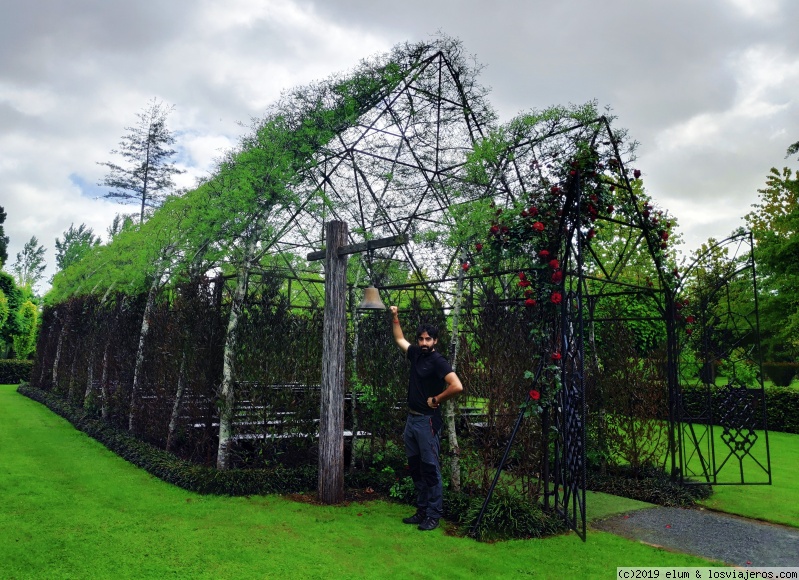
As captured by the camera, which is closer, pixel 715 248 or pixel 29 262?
pixel 715 248

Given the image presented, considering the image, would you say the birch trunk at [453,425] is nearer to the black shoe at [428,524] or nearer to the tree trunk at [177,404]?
the black shoe at [428,524]

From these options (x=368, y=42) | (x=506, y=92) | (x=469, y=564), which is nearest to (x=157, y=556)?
(x=469, y=564)

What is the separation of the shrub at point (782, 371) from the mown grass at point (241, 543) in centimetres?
2764

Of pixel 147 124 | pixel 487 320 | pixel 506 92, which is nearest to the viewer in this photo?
pixel 487 320

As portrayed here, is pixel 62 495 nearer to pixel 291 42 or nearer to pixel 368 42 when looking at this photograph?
pixel 291 42

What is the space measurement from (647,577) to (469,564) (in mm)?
1427

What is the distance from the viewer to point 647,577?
4.59m

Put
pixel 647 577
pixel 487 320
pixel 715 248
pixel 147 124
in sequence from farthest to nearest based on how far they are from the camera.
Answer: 1. pixel 147 124
2. pixel 715 248
3. pixel 487 320
4. pixel 647 577

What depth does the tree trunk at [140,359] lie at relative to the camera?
10.1 m

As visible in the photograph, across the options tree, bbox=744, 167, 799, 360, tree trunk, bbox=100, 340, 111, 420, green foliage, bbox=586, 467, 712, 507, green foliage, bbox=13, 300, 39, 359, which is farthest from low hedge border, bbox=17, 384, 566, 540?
green foliage, bbox=13, 300, 39, 359

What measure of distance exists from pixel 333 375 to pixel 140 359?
5191mm

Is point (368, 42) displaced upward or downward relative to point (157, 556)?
upward

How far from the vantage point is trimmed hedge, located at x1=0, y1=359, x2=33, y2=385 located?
974 inches

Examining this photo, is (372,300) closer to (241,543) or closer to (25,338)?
(241,543)
